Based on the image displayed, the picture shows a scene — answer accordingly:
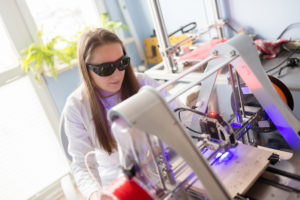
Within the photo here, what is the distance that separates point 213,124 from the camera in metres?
0.82

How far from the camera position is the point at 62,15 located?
8.43ft

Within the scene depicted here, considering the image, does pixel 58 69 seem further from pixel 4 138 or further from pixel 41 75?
pixel 4 138

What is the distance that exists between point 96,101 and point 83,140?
0.19 m

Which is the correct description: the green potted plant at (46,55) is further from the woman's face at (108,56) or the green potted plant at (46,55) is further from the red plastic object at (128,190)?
the red plastic object at (128,190)

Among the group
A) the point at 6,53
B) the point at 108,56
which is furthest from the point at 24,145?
the point at 108,56

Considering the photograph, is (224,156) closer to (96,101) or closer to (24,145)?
(96,101)

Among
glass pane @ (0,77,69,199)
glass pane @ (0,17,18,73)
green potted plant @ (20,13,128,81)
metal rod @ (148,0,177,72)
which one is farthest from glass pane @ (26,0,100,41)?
metal rod @ (148,0,177,72)

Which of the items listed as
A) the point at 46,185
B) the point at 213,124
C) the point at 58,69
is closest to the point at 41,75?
the point at 58,69

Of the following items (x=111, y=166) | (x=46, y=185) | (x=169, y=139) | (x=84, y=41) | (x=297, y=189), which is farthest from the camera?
(x=46, y=185)

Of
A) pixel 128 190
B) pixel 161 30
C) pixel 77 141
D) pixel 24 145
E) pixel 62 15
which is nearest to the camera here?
pixel 128 190

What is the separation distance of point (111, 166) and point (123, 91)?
15.1 inches

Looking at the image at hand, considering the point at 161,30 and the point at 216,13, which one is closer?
the point at 161,30

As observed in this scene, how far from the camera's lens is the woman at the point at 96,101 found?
3.40 ft

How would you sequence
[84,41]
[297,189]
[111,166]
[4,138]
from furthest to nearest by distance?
[4,138]
[111,166]
[84,41]
[297,189]
